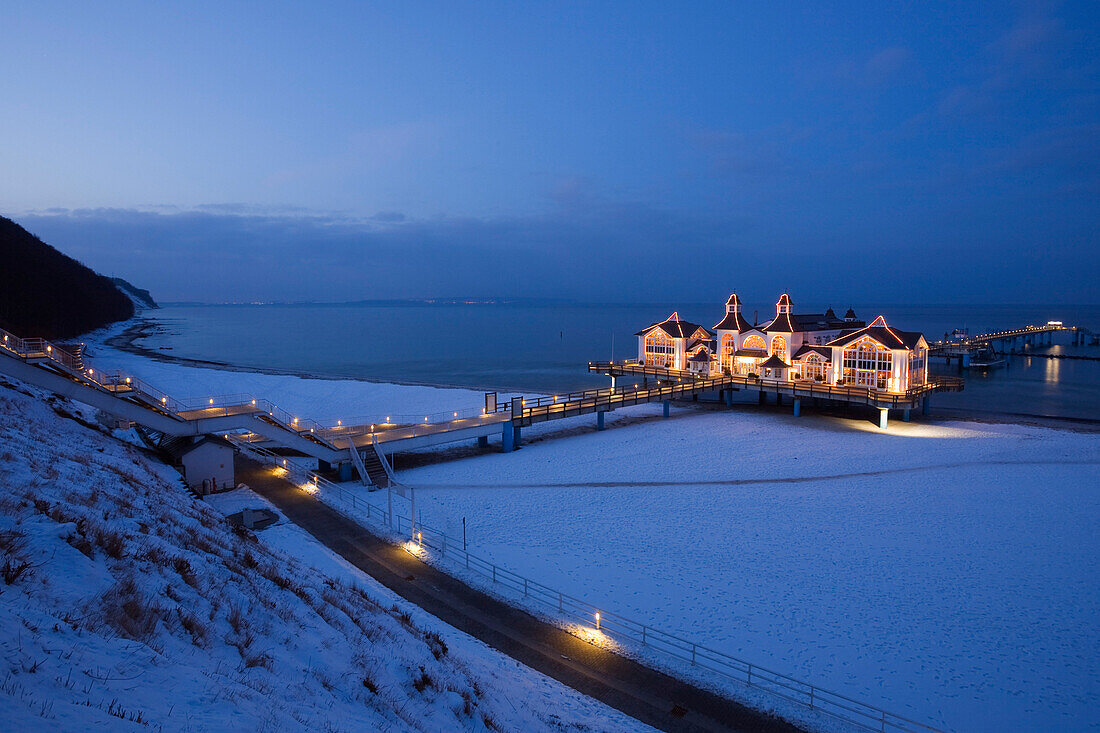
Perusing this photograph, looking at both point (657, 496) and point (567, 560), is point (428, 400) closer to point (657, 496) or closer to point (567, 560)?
point (657, 496)

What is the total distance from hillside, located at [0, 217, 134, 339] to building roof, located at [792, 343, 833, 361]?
251 feet

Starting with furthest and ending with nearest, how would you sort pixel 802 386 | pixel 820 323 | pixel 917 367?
pixel 820 323
pixel 802 386
pixel 917 367

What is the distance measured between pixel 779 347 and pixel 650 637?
37314 mm

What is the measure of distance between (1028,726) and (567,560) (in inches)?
422

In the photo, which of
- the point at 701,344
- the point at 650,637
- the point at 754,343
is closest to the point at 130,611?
the point at 650,637

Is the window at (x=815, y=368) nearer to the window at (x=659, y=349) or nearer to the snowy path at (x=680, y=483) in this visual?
the window at (x=659, y=349)

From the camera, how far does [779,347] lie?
152ft

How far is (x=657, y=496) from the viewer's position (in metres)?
24.0

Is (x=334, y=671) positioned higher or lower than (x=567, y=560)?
higher

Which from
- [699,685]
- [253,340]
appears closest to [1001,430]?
[699,685]

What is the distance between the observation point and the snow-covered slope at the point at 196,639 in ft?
17.9

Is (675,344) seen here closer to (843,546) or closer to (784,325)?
(784,325)

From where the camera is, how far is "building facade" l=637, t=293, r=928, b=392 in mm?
39438

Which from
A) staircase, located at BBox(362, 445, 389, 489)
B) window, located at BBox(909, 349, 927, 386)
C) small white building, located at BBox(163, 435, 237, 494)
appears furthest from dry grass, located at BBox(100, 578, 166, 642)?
window, located at BBox(909, 349, 927, 386)
